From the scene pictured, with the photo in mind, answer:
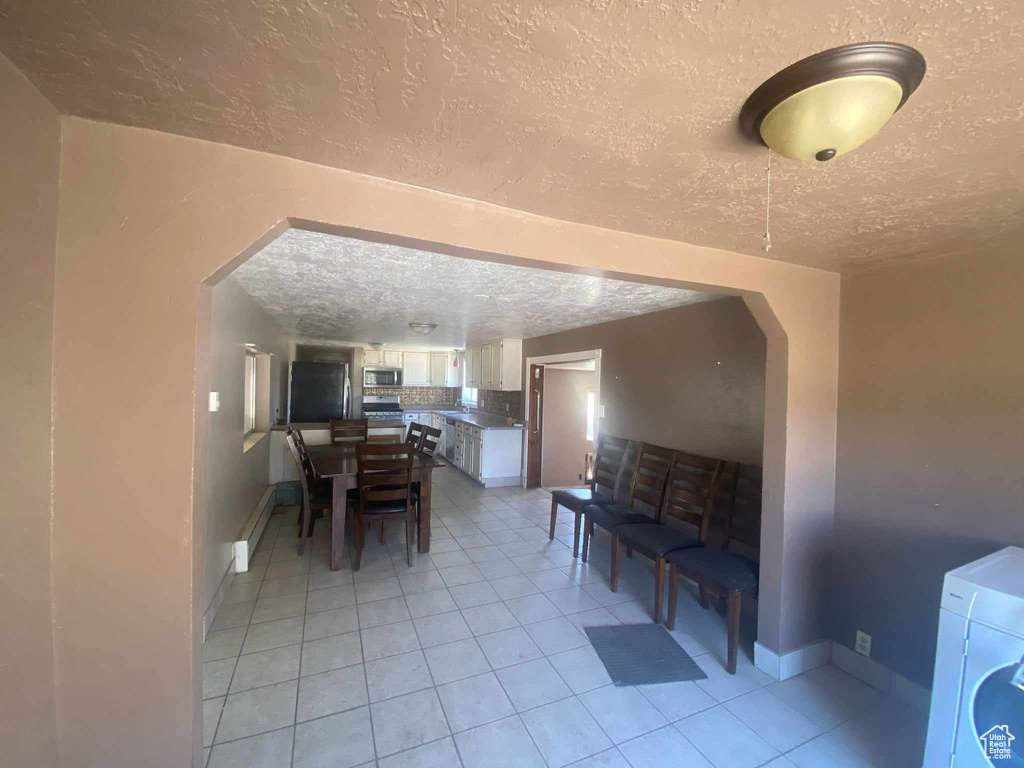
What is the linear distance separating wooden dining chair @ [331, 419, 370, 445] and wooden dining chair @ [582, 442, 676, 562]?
117 inches

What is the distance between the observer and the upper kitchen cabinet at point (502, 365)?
5.75 metres

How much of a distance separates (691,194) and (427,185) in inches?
31.7

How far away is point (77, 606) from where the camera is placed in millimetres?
944

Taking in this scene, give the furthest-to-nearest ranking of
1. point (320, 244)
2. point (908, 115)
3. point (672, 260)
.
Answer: point (320, 244) → point (672, 260) → point (908, 115)

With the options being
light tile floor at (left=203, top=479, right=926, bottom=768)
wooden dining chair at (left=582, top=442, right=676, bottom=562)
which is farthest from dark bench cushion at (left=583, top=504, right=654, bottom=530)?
light tile floor at (left=203, top=479, right=926, bottom=768)

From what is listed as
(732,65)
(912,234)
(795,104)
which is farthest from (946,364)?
(732,65)

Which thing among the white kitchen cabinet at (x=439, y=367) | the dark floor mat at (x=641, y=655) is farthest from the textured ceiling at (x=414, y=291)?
the white kitchen cabinet at (x=439, y=367)

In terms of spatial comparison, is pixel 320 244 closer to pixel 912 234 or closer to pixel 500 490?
pixel 912 234

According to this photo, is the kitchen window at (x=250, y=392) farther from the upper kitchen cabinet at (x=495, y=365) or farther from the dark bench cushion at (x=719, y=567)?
the dark bench cushion at (x=719, y=567)

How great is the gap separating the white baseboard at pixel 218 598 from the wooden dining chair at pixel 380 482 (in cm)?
82

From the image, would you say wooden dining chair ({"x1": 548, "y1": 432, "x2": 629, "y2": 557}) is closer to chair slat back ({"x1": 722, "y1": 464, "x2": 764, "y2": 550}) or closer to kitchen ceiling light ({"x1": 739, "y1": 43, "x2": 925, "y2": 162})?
chair slat back ({"x1": 722, "y1": 464, "x2": 764, "y2": 550})

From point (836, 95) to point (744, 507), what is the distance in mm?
2406

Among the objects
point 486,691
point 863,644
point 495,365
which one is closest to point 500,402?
point 495,365

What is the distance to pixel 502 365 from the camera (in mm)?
5758
